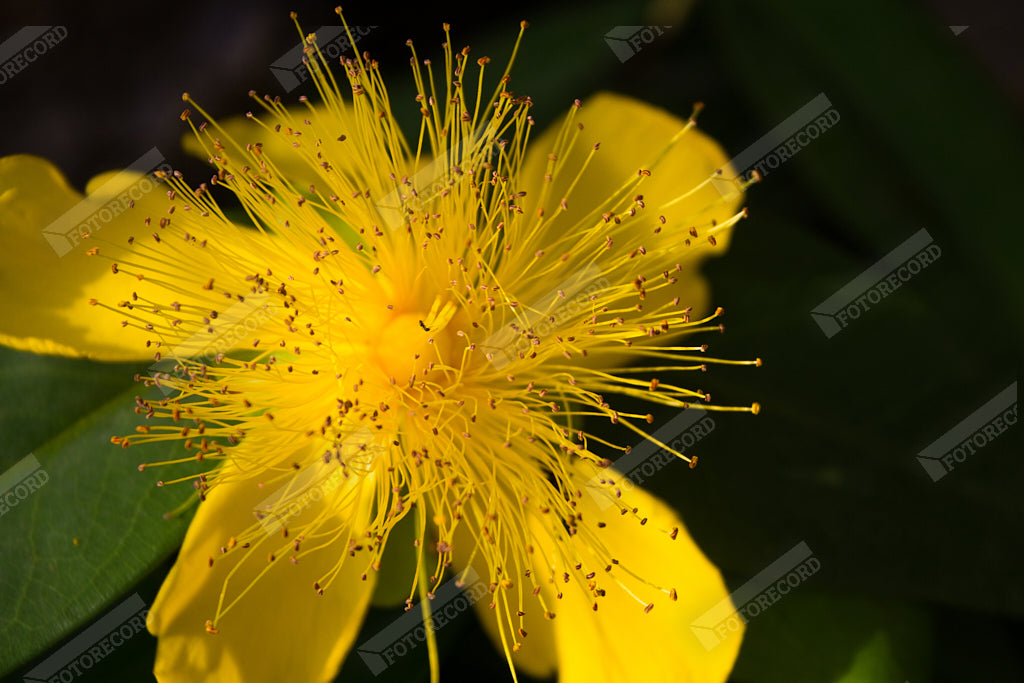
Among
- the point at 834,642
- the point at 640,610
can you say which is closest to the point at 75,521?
the point at 640,610

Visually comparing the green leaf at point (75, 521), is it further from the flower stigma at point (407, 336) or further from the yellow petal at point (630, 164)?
the yellow petal at point (630, 164)

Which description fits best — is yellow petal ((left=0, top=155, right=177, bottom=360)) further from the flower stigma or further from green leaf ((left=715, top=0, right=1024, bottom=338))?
green leaf ((left=715, top=0, right=1024, bottom=338))

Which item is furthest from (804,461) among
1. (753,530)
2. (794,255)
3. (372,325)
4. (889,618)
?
(372,325)

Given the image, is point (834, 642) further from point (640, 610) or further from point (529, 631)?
point (529, 631)

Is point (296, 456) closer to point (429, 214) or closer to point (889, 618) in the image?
point (429, 214)

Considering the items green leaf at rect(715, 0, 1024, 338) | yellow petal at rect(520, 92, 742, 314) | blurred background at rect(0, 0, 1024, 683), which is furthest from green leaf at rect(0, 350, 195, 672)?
green leaf at rect(715, 0, 1024, 338)

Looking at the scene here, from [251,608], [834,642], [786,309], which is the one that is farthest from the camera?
[786,309]
